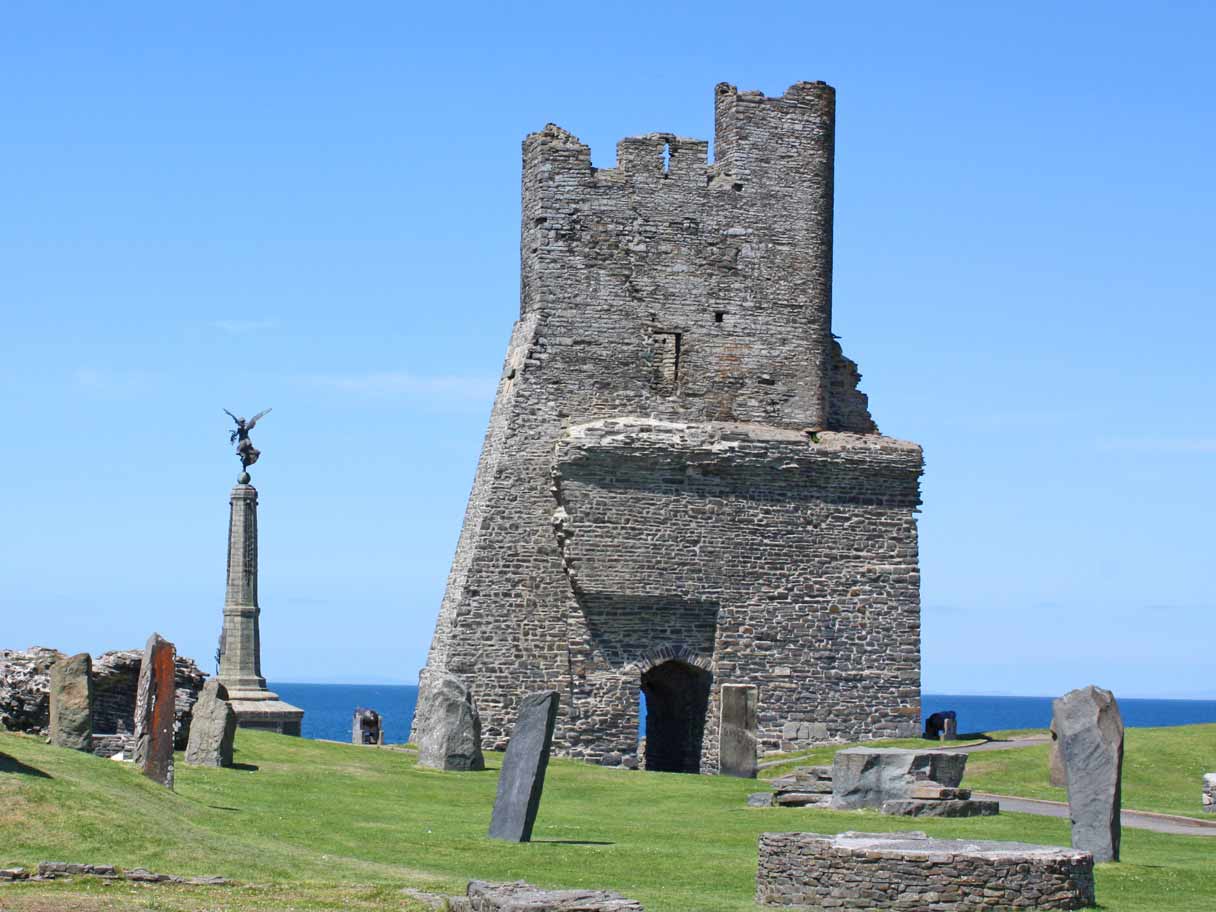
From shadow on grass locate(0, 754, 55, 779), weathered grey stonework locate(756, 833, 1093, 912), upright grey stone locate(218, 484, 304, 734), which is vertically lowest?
weathered grey stonework locate(756, 833, 1093, 912)

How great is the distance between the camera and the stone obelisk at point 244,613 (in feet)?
107

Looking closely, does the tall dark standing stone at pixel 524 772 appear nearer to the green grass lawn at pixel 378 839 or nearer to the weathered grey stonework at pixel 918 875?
the green grass lawn at pixel 378 839

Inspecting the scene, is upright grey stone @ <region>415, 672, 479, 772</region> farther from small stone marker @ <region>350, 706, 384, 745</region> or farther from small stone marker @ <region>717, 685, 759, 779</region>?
small stone marker @ <region>350, 706, 384, 745</region>

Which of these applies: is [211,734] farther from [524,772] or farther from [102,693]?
[524,772]

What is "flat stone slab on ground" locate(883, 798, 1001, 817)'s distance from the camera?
21906mm

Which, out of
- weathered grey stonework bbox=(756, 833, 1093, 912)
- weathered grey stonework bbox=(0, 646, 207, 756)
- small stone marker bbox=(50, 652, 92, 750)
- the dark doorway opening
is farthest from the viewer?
the dark doorway opening

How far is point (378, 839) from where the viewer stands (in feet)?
62.8

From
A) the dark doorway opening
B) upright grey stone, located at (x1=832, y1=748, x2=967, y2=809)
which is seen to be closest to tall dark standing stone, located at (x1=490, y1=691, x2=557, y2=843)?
upright grey stone, located at (x1=832, y1=748, x2=967, y2=809)

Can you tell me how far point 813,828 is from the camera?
20.6 metres

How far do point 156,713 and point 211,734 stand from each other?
3.57 metres

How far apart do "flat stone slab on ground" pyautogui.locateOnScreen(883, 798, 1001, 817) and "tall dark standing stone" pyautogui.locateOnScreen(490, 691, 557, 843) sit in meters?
4.44

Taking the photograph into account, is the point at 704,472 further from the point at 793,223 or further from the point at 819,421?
the point at 793,223

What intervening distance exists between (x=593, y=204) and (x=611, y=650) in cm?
799

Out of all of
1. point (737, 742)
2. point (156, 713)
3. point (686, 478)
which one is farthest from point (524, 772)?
point (686, 478)
